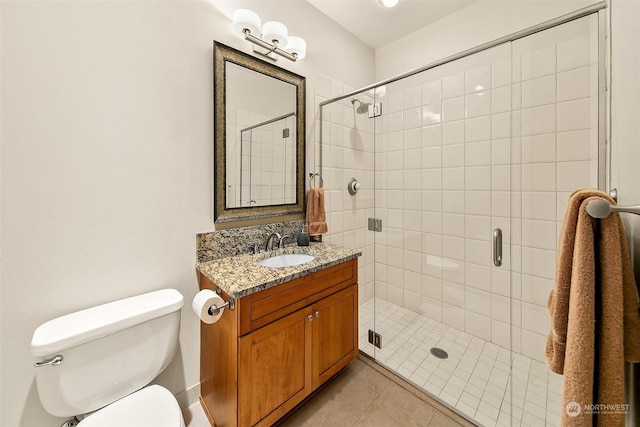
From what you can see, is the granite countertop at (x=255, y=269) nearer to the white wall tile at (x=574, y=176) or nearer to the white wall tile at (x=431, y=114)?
the white wall tile at (x=431, y=114)

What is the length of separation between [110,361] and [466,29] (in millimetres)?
3099

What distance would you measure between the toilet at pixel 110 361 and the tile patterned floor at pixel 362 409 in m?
0.51

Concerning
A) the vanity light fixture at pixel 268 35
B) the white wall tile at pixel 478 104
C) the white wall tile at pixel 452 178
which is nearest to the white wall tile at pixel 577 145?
the white wall tile at pixel 478 104

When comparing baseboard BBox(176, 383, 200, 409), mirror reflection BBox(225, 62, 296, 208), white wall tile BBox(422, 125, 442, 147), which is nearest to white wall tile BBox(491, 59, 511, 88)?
white wall tile BBox(422, 125, 442, 147)

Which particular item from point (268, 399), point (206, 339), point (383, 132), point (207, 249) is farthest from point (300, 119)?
point (268, 399)

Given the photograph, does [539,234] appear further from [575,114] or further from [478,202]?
[575,114]

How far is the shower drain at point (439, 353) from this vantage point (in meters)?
1.77

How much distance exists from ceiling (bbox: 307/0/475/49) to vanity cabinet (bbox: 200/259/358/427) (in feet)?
6.72

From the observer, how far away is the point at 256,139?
1.65 metres

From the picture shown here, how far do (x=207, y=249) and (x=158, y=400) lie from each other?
703 millimetres

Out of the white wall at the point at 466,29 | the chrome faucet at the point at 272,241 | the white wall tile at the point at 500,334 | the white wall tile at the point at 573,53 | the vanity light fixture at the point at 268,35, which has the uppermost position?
the white wall at the point at 466,29

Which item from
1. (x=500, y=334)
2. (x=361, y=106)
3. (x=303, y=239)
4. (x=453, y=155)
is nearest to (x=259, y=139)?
(x=303, y=239)

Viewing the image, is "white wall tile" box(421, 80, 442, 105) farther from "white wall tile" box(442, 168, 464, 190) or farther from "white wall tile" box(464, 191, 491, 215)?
"white wall tile" box(464, 191, 491, 215)

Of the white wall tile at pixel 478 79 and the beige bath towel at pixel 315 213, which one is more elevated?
the white wall tile at pixel 478 79
